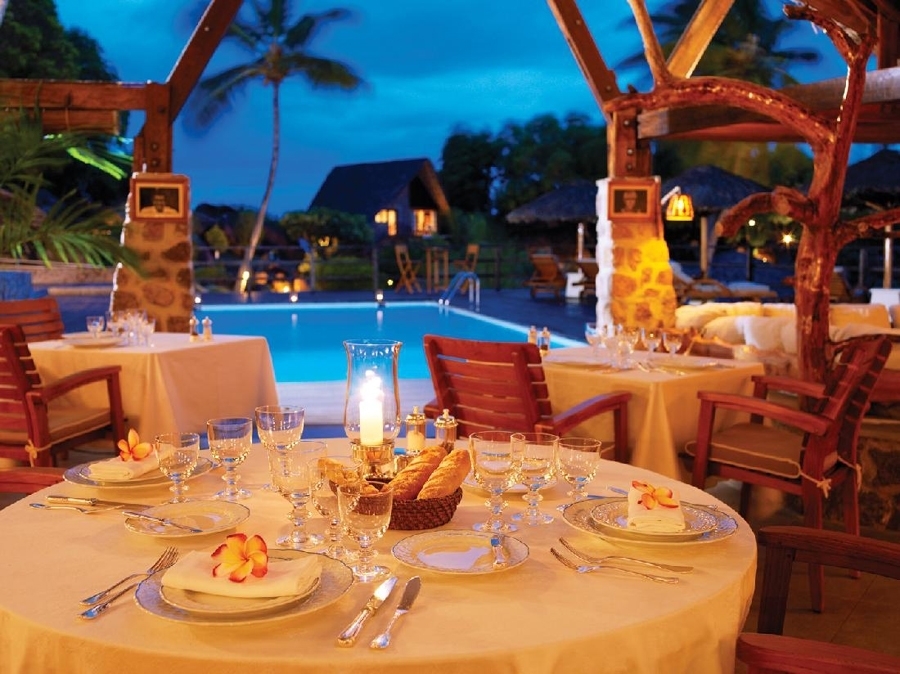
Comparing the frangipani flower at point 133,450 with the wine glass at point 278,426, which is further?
the frangipani flower at point 133,450

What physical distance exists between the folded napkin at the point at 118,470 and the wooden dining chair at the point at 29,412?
204 cm

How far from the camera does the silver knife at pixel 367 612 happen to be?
126 cm

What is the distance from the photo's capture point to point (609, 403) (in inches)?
149

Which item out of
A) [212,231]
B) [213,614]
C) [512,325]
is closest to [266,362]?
[213,614]

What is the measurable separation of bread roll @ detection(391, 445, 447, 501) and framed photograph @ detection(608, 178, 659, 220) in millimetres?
6364

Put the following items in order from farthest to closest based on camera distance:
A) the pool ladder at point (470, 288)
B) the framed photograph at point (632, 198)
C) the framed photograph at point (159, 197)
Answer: the pool ladder at point (470, 288) < the framed photograph at point (632, 198) < the framed photograph at point (159, 197)

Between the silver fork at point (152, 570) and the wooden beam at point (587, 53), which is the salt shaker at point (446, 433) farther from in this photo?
the wooden beam at point (587, 53)

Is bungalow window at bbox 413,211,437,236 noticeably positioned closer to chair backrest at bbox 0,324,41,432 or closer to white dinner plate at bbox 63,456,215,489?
chair backrest at bbox 0,324,41,432

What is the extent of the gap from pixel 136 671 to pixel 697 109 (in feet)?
24.0

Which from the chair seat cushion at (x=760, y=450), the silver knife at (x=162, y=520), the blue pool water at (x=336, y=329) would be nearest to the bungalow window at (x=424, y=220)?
the blue pool water at (x=336, y=329)

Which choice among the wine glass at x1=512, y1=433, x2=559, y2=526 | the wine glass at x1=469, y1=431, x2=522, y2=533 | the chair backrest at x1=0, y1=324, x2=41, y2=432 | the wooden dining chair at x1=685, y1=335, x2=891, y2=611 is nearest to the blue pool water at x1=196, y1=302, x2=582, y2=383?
the chair backrest at x1=0, y1=324, x2=41, y2=432

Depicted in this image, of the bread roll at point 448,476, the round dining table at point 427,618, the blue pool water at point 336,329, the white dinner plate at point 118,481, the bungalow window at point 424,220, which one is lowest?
the blue pool water at point 336,329

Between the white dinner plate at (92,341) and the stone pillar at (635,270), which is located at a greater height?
the stone pillar at (635,270)

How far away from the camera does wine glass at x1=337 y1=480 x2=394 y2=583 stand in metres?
1.46
